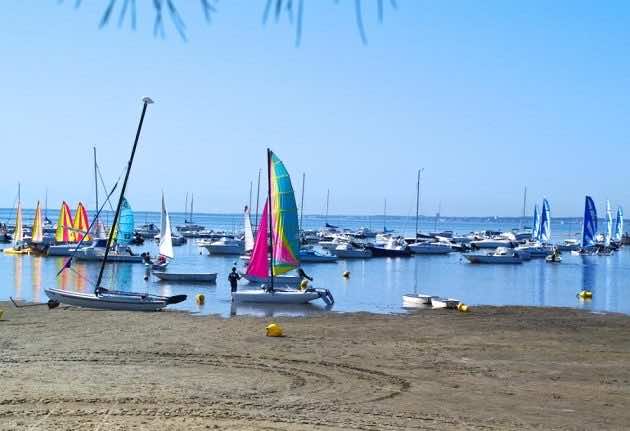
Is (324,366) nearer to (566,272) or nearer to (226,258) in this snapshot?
(566,272)

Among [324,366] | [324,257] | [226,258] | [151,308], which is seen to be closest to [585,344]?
[324,366]

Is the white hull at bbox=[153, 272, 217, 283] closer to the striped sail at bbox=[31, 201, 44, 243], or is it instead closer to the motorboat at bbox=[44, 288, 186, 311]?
the motorboat at bbox=[44, 288, 186, 311]

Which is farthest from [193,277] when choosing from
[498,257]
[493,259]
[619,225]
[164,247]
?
[619,225]

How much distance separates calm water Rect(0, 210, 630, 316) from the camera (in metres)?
42.2

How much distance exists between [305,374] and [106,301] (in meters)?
16.2

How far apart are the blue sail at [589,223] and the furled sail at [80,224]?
53887 millimetres

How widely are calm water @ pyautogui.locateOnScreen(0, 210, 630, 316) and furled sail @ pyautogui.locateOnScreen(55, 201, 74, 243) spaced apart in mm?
9431

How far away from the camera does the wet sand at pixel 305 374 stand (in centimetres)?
1519

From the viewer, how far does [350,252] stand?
85125 mm

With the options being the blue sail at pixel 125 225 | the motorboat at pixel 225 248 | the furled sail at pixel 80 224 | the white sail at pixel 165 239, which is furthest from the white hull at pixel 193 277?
the motorboat at pixel 225 248

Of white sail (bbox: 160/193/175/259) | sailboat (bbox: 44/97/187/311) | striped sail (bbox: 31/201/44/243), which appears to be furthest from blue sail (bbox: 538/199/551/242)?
sailboat (bbox: 44/97/187/311)

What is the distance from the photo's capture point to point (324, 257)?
254ft

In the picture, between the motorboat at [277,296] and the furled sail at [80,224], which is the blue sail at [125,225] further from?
the motorboat at [277,296]

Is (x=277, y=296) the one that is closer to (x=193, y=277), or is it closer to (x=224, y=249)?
(x=193, y=277)
